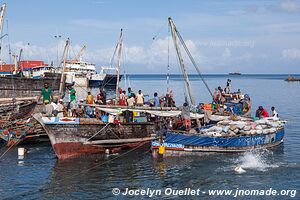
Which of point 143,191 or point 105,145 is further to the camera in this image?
point 105,145

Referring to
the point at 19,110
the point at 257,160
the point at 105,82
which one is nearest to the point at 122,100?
the point at 257,160

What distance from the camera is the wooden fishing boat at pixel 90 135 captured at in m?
22.9

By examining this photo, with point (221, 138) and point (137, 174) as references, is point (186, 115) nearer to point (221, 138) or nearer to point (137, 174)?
point (221, 138)

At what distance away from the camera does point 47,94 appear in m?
25.2

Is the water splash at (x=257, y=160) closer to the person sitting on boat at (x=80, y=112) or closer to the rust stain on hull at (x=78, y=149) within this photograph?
the rust stain on hull at (x=78, y=149)

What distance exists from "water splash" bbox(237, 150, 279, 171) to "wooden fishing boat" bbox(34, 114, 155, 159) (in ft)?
19.7

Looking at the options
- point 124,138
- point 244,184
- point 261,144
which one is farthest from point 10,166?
point 261,144

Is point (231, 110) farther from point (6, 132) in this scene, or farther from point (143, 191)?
point (6, 132)

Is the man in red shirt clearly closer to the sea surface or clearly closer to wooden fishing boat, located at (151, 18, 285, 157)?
wooden fishing boat, located at (151, 18, 285, 157)

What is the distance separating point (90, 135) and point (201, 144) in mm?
6739

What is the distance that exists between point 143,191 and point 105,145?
7.30 meters

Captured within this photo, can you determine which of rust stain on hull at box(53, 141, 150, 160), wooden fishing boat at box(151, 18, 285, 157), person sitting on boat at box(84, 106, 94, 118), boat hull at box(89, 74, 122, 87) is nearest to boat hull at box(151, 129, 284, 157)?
wooden fishing boat at box(151, 18, 285, 157)

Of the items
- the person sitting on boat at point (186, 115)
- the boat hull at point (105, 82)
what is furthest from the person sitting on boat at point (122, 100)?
the boat hull at point (105, 82)

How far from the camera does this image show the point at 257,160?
2294cm
